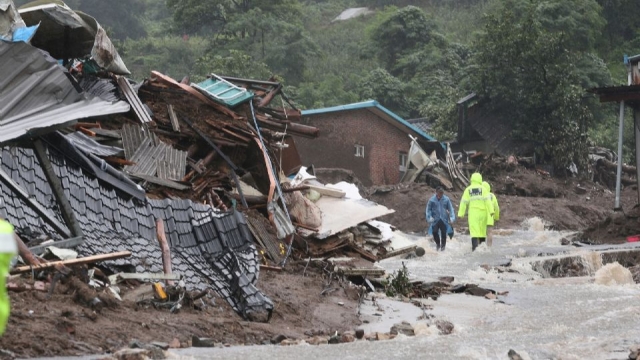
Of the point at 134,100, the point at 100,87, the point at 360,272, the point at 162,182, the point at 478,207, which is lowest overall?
the point at 478,207

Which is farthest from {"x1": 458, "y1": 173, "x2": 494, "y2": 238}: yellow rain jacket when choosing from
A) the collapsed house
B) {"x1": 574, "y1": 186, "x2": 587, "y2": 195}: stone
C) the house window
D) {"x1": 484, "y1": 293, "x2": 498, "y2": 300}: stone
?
the house window

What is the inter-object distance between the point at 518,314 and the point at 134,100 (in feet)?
21.8

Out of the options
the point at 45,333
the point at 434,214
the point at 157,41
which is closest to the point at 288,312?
the point at 45,333

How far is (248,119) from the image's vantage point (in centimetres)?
1680

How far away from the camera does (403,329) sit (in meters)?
10.6

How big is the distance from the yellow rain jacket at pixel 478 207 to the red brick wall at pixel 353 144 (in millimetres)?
17320

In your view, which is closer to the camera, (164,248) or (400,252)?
(164,248)

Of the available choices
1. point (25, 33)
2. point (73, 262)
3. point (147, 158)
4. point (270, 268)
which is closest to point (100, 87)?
point (147, 158)

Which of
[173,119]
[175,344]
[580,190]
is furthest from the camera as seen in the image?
[580,190]

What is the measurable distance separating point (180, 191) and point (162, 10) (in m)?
60.2

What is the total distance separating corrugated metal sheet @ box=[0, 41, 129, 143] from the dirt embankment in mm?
3084

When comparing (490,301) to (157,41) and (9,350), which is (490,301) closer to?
(9,350)

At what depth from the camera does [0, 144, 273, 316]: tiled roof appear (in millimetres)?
10992

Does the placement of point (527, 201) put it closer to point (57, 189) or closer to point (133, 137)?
point (133, 137)
